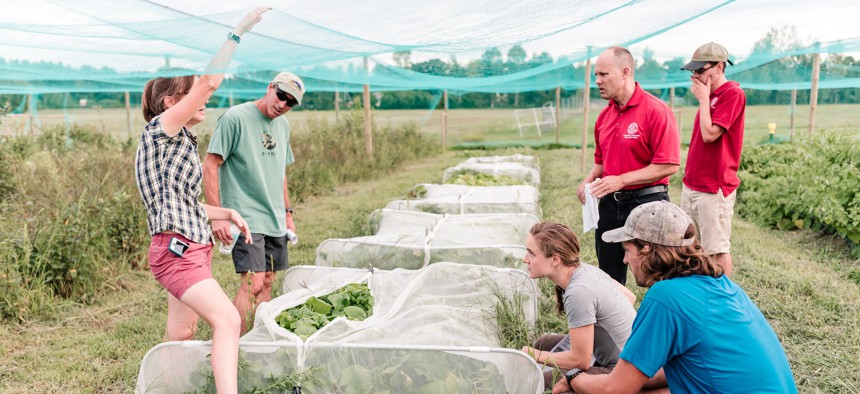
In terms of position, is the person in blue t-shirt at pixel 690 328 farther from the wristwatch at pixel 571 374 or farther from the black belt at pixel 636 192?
the black belt at pixel 636 192

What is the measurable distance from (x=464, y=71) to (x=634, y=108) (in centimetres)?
193

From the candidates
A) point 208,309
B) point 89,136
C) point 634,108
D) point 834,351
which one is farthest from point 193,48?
point 89,136

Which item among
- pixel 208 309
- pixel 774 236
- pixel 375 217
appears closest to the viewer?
pixel 208 309

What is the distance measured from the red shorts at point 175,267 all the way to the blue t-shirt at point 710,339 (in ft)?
5.59

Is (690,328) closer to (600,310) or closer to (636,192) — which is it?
(600,310)

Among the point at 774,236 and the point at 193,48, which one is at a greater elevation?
the point at 193,48

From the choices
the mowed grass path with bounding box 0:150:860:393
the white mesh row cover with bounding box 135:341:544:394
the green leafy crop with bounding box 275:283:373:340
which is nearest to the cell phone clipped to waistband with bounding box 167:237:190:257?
the white mesh row cover with bounding box 135:341:544:394

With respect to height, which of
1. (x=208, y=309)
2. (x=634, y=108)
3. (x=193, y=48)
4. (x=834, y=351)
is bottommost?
(x=834, y=351)

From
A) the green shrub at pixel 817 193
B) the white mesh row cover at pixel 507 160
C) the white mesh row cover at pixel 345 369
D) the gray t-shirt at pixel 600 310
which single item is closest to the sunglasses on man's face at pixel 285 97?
the white mesh row cover at pixel 345 369

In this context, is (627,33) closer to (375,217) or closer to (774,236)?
(375,217)

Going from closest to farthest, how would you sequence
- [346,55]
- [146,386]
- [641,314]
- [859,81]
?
[641,314], [146,386], [346,55], [859,81]

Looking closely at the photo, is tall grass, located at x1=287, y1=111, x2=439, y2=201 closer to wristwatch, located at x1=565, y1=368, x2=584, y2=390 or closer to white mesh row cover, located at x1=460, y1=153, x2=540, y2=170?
white mesh row cover, located at x1=460, y1=153, x2=540, y2=170

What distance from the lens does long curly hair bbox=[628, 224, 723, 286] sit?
2084mm

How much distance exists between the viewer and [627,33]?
4270 mm
